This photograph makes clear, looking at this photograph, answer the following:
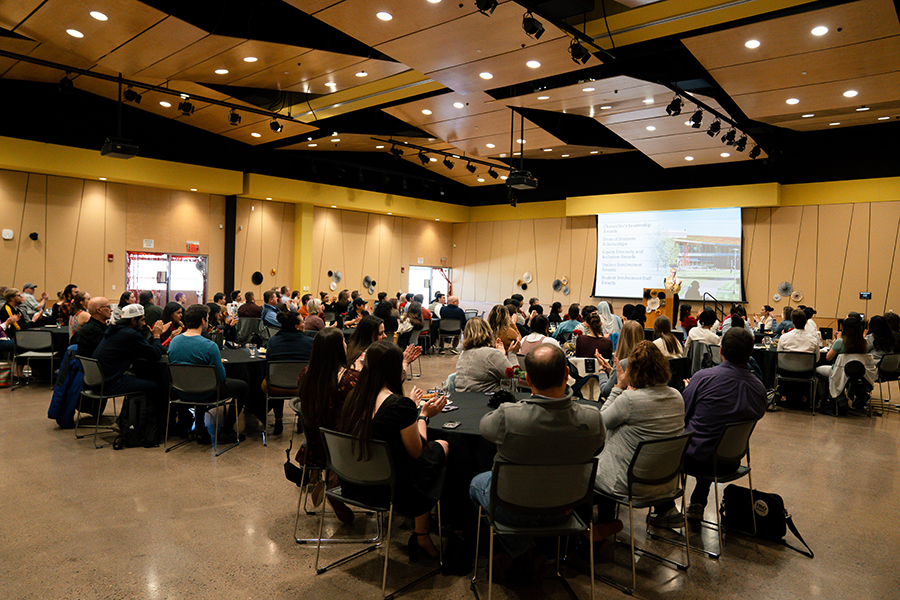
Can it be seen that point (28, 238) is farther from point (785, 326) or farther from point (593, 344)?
Answer: point (785, 326)

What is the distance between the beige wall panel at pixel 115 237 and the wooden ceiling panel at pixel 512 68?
8.27 meters

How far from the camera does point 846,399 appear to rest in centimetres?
720

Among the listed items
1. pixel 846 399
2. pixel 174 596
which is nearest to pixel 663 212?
pixel 846 399

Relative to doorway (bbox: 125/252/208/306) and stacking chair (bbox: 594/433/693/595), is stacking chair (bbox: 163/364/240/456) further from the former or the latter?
doorway (bbox: 125/252/208/306)

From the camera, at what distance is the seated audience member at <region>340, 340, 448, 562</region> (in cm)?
280

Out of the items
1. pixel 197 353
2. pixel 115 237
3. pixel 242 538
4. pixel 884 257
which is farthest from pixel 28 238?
pixel 884 257

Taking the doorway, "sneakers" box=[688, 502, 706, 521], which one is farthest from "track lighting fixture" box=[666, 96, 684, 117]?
the doorway

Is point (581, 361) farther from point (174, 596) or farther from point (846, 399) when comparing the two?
point (846, 399)

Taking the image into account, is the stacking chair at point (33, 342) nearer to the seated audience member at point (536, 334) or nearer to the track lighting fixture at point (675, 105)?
the seated audience member at point (536, 334)

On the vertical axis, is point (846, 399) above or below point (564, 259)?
below

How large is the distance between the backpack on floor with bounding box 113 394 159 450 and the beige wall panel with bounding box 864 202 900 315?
13.6 m

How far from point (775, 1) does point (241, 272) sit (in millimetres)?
12081

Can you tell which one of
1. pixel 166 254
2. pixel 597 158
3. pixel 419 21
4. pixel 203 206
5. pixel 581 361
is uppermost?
pixel 597 158

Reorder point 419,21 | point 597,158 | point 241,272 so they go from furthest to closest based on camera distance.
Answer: point 597,158 → point 241,272 → point 419,21
